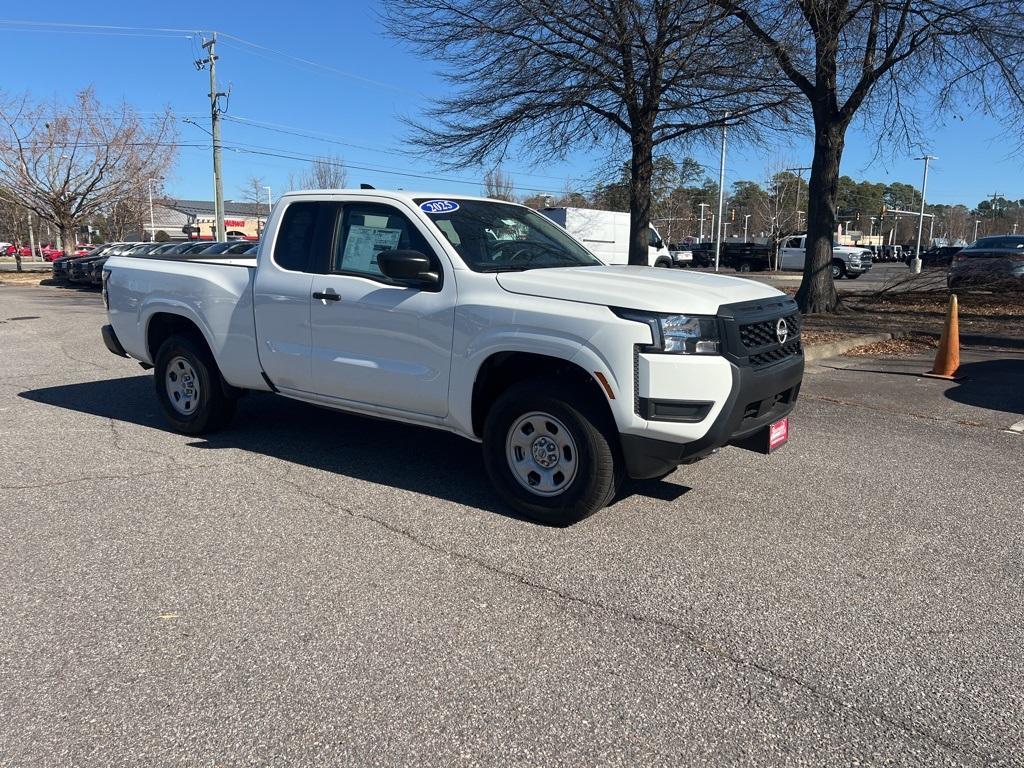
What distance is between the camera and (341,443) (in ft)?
20.9

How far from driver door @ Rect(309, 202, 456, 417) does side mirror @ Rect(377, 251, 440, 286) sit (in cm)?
15

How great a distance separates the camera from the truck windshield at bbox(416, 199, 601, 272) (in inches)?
199

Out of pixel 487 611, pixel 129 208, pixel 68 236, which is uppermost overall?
pixel 129 208

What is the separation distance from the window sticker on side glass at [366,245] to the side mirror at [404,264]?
0.53m

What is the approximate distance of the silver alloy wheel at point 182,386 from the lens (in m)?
6.51

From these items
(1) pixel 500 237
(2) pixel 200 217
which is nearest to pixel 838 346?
(1) pixel 500 237

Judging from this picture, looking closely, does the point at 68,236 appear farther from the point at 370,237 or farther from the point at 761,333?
the point at 761,333

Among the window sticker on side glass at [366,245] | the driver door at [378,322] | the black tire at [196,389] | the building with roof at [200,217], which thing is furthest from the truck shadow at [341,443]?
the building with roof at [200,217]

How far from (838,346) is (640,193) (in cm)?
724

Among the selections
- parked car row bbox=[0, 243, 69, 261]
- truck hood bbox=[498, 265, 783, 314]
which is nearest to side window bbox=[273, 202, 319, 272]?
truck hood bbox=[498, 265, 783, 314]

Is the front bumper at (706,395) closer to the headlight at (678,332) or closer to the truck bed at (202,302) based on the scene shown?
the headlight at (678,332)

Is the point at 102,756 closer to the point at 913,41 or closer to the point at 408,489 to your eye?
the point at 408,489

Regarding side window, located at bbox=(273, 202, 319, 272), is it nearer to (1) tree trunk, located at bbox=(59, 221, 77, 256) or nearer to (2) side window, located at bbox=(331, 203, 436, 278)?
(2) side window, located at bbox=(331, 203, 436, 278)

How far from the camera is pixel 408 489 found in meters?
5.22
